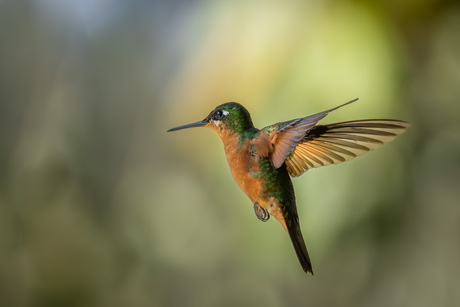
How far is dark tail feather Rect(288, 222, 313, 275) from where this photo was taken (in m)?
0.46

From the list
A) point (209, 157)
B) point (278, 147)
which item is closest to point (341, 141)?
point (278, 147)

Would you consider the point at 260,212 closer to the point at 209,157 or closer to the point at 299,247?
the point at 299,247

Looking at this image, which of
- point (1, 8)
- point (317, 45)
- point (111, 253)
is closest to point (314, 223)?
point (317, 45)

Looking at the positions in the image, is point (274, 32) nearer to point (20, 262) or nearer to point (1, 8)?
point (1, 8)

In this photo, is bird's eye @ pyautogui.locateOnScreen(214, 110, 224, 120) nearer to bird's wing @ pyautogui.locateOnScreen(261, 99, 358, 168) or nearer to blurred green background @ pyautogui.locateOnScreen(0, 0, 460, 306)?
bird's wing @ pyautogui.locateOnScreen(261, 99, 358, 168)

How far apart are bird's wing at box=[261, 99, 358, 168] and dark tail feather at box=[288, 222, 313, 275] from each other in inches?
3.3

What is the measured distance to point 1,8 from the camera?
2215mm

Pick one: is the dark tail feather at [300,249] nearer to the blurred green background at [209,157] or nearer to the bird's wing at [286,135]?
the bird's wing at [286,135]

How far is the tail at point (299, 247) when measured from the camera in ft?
1.51

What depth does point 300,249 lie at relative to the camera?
1.63ft

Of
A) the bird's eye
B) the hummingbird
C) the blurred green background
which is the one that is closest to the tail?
the hummingbird

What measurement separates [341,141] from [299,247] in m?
0.13

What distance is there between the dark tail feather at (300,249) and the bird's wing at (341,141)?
0.27ft

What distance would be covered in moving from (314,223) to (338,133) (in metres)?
1.22
